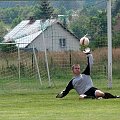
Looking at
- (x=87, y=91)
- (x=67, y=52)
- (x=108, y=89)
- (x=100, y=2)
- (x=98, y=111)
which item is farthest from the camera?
(x=67, y=52)

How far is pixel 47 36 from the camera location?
25.8 meters

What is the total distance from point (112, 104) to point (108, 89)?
6.68 m

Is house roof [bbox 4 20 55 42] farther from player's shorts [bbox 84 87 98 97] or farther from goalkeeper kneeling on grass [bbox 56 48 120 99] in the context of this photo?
player's shorts [bbox 84 87 98 97]

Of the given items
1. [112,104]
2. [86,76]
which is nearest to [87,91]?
[86,76]

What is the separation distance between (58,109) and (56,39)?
1282cm

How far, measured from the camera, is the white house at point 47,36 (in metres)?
25.3

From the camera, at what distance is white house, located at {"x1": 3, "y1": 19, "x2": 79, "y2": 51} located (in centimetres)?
2530

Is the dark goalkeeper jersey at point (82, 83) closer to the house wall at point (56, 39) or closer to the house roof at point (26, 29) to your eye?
the house wall at point (56, 39)

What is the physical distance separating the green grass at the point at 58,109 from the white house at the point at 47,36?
766cm

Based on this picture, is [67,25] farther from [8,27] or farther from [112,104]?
[112,104]

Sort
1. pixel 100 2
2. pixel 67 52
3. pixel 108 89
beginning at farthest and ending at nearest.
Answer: pixel 67 52
pixel 100 2
pixel 108 89

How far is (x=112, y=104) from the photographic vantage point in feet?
48.3

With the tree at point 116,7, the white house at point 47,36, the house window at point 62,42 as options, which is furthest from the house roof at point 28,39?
the tree at point 116,7

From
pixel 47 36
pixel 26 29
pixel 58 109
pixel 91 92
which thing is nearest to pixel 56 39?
pixel 47 36
